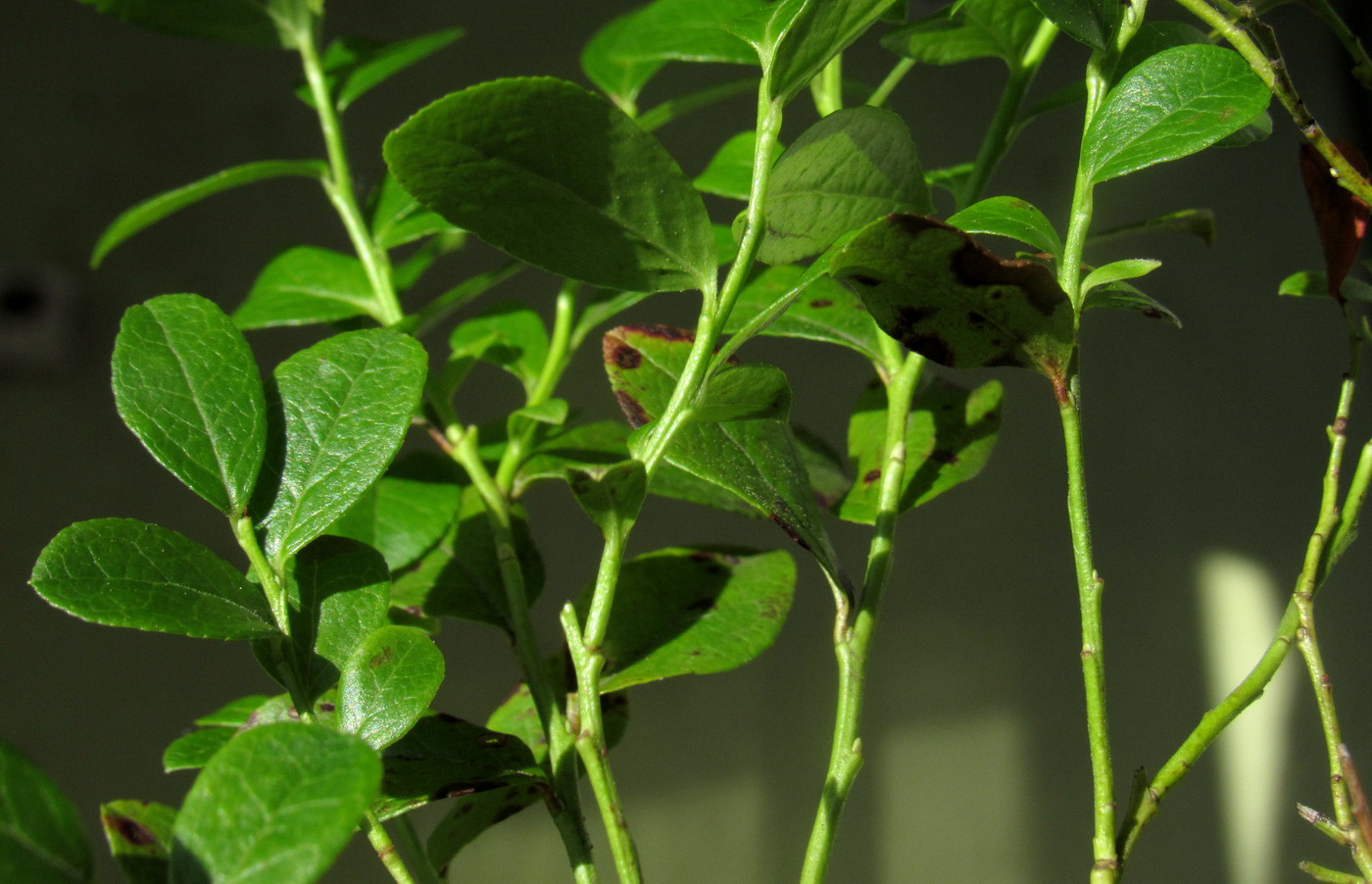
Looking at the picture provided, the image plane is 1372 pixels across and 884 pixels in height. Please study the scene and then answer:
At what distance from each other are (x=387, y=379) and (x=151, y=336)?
67mm

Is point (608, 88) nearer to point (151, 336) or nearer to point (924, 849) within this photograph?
→ point (151, 336)

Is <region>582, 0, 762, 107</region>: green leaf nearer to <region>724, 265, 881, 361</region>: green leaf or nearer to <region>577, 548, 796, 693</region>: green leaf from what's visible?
<region>724, 265, 881, 361</region>: green leaf

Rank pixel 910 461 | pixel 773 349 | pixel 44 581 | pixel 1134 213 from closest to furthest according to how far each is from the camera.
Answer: pixel 44 581 → pixel 910 461 → pixel 773 349 → pixel 1134 213

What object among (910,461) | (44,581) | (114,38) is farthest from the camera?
(114,38)

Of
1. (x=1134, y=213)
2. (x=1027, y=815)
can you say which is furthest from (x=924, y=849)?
(x=1134, y=213)

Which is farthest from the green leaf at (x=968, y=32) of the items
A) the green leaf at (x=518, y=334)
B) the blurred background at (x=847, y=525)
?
the blurred background at (x=847, y=525)

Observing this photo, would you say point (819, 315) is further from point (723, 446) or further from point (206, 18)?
point (206, 18)

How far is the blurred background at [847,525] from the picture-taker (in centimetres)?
80

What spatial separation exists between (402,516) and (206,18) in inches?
9.8

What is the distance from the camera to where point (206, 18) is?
0.45 metres

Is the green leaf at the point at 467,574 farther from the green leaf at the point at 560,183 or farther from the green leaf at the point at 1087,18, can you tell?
the green leaf at the point at 1087,18

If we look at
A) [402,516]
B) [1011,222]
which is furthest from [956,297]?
[402,516]

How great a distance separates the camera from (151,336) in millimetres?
284

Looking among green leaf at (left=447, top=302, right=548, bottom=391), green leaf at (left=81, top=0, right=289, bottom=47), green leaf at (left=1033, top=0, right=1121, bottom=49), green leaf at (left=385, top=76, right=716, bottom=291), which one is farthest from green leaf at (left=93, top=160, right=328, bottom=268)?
green leaf at (left=1033, top=0, right=1121, bottom=49)
